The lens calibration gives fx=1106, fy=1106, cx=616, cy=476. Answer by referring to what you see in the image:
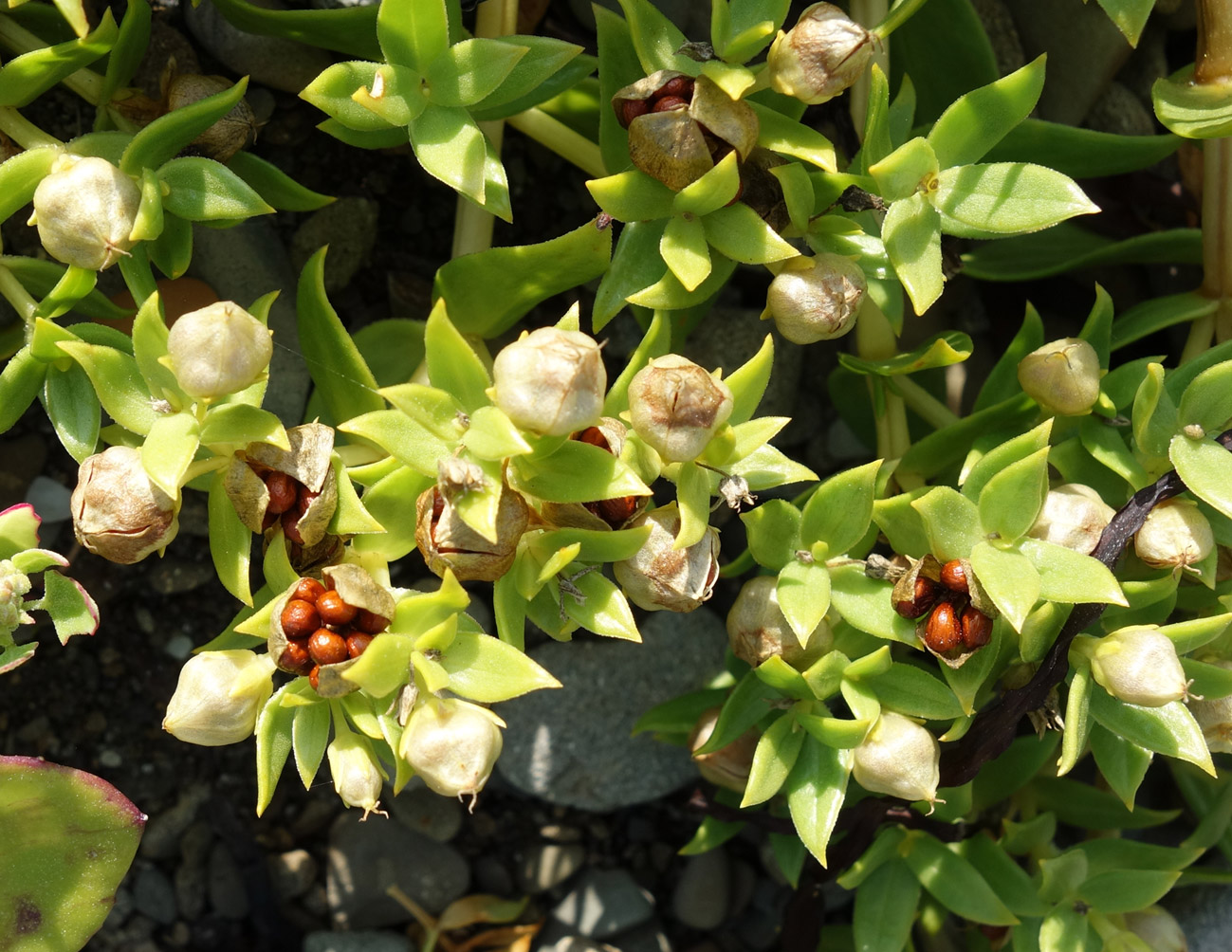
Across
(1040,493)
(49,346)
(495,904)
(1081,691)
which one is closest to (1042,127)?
(1040,493)

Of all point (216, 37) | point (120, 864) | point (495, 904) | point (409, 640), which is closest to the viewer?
point (409, 640)

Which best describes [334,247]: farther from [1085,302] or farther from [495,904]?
[1085,302]

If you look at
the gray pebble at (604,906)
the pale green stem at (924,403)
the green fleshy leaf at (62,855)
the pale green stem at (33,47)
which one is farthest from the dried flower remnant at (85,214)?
the gray pebble at (604,906)

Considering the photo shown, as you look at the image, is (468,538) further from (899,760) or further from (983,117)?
(983,117)

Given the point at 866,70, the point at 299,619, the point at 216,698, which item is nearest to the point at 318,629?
the point at 299,619

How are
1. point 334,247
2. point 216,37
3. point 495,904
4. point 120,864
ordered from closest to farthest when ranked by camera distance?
1. point 120,864
2. point 216,37
3. point 334,247
4. point 495,904

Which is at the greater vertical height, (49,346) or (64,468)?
(49,346)

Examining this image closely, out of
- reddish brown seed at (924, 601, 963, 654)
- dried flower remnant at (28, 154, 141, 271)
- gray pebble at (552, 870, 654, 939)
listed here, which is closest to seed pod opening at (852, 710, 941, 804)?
reddish brown seed at (924, 601, 963, 654)

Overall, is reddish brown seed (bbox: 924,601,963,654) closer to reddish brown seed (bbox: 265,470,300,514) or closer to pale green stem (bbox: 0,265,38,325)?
reddish brown seed (bbox: 265,470,300,514)
